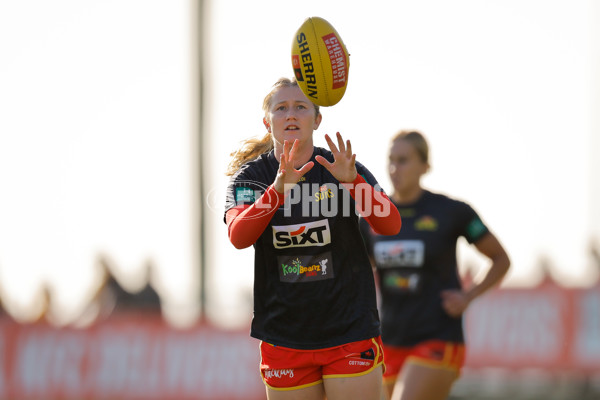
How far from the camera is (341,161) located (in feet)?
17.2

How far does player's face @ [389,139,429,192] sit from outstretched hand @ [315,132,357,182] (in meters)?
2.37

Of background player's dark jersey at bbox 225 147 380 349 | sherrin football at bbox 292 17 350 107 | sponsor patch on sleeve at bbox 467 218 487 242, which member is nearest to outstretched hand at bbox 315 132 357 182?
background player's dark jersey at bbox 225 147 380 349

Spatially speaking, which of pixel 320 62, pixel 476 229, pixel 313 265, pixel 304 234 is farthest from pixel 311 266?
pixel 476 229

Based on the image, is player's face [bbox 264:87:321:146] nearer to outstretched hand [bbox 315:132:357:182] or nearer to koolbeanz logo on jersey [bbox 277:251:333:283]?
outstretched hand [bbox 315:132:357:182]

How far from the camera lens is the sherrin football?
5.61 meters

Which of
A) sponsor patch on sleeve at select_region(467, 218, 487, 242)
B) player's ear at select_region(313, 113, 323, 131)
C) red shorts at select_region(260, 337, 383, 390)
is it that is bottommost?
red shorts at select_region(260, 337, 383, 390)

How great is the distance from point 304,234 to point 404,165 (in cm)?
225

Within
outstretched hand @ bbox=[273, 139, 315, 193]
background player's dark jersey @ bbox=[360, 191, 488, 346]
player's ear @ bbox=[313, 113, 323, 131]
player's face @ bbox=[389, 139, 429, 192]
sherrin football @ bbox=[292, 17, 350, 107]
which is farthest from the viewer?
player's face @ bbox=[389, 139, 429, 192]

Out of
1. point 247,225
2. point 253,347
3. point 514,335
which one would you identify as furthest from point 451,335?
point 514,335

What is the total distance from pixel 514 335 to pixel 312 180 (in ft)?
28.8

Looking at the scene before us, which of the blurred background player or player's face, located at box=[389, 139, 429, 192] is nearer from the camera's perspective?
the blurred background player

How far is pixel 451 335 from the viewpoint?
7258 millimetres

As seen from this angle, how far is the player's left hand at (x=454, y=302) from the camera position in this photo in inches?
284
